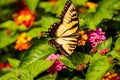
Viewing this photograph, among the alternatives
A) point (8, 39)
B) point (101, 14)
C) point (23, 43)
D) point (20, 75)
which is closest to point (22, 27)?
point (8, 39)

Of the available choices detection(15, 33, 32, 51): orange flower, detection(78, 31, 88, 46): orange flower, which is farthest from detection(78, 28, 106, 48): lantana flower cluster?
detection(15, 33, 32, 51): orange flower

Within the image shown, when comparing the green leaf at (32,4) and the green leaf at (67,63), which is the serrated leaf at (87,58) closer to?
the green leaf at (67,63)

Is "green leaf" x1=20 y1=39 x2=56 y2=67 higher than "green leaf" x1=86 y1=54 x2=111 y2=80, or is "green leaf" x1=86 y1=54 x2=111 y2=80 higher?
"green leaf" x1=20 y1=39 x2=56 y2=67

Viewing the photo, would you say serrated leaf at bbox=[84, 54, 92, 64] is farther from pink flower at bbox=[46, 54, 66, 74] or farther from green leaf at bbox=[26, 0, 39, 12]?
green leaf at bbox=[26, 0, 39, 12]

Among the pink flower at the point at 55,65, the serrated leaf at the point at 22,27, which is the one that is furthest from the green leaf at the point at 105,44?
the serrated leaf at the point at 22,27

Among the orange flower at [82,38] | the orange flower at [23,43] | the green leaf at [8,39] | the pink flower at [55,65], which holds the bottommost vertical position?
the pink flower at [55,65]

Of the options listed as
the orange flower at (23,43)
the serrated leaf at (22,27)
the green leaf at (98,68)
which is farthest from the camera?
the serrated leaf at (22,27)

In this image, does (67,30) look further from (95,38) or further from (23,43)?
(23,43)

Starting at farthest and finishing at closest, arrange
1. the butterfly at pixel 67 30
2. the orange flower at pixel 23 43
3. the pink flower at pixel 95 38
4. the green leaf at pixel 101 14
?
the orange flower at pixel 23 43 < the green leaf at pixel 101 14 < the pink flower at pixel 95 38 < the butterfly at pixel 67 30

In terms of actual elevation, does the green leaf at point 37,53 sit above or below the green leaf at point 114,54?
above
